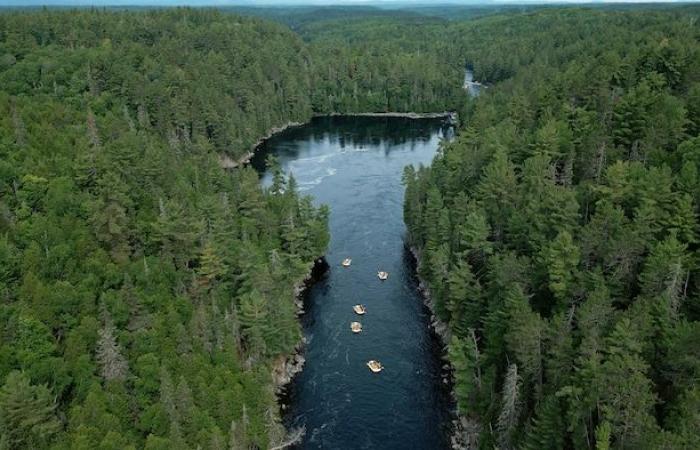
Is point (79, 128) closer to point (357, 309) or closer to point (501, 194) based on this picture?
point (357, 309)

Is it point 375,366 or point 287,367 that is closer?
point 375,366

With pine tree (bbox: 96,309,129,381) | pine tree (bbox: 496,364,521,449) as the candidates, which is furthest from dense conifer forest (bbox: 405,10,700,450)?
pine tree (bbox: 96,309,129,381)

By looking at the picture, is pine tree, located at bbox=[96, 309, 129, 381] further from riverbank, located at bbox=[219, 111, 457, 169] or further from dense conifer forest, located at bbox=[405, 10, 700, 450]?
riverbank, located at bbox=[219, 111, 457, 169]

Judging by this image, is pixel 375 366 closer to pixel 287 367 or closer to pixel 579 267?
pixel 287 367

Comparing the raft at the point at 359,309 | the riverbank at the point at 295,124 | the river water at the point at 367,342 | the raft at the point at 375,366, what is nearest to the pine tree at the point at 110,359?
the river water at the point at 367,342

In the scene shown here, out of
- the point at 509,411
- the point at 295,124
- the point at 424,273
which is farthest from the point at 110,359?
the point at 295,124

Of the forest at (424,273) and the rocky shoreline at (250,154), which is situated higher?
the forest at (424,273)

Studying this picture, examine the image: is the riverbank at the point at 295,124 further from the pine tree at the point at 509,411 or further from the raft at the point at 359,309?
the pine tree at the point at 509,411
